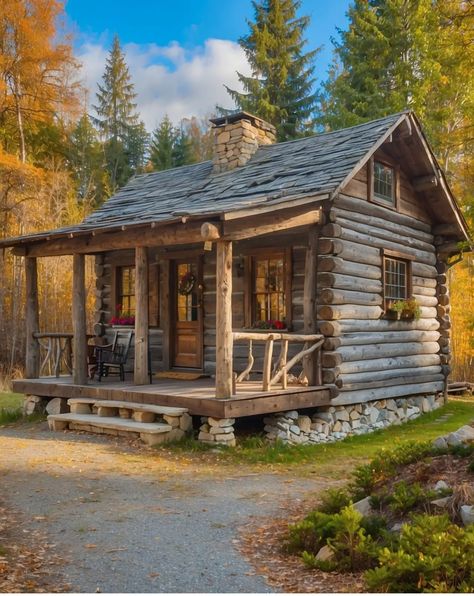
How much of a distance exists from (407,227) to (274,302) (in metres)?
4.01

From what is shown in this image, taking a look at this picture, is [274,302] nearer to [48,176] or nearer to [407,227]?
[407,227]

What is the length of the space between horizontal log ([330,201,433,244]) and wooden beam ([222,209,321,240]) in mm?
780

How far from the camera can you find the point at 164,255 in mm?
12906

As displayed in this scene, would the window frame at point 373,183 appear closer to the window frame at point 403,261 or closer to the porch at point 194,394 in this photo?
the window frame at point 403,261

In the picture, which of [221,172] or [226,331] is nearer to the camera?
[226,331]

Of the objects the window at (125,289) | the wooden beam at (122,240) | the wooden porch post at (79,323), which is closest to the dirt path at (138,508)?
the wooden porch post at (79,323)

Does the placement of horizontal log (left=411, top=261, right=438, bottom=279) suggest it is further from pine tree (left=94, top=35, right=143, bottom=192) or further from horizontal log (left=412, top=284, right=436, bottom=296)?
pine tree (left=94, top=35, right=143, bottom=192)

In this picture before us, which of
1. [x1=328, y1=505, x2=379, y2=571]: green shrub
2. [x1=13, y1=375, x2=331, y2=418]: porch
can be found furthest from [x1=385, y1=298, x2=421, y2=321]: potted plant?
[x1=328, y1=505, x2=379, y2=571]: green shrub

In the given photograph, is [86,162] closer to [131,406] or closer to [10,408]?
[10,408]

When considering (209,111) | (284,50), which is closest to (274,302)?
(284,50)

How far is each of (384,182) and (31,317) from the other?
7.81 meters

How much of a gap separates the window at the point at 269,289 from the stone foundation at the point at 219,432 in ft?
10.3

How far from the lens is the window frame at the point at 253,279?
11.2m

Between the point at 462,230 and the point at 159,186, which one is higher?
the point at 159,186
